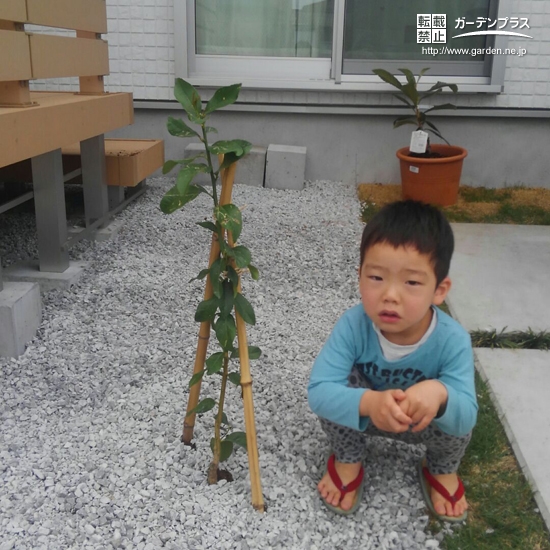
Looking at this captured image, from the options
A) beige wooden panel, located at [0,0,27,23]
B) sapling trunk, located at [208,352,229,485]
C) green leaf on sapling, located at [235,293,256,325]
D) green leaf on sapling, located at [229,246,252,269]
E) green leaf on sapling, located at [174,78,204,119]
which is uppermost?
beige wooden panel, located at [0,0,27,23]

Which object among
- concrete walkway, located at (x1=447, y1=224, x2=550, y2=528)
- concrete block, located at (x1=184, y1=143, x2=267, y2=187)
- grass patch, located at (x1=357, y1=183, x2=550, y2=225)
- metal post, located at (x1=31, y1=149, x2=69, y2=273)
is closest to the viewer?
concrete walkway, located at (x1=447, y1=224, x2=550, y2=528)

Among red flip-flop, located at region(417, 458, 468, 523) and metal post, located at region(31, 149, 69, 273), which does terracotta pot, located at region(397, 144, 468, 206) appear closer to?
metal post, located at region(31, 149, 69, 273)

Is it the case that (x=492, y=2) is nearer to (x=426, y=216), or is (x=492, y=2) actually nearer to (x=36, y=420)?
(x=426, y=216)

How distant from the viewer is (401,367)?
158 centimetres

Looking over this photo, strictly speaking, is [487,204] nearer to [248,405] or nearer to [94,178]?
[94,178]

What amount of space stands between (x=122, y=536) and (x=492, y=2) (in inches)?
186

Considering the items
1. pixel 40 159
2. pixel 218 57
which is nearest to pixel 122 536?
pixel 40 159

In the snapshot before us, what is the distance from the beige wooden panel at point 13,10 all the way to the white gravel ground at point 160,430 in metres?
1.14

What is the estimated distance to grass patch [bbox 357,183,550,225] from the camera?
429 cm

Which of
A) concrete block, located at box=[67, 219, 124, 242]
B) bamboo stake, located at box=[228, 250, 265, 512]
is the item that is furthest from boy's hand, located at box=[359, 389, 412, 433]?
concrete block, located at box=[67, 219, 124, 242]

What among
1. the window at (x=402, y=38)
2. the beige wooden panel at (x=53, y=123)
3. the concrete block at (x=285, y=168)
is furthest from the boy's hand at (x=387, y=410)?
the window at (x=402, y=38)

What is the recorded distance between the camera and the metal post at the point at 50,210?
2.87 m

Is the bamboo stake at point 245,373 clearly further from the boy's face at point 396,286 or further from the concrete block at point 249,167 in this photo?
the concrete block at point 249,167

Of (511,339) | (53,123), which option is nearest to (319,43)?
(53,123)
